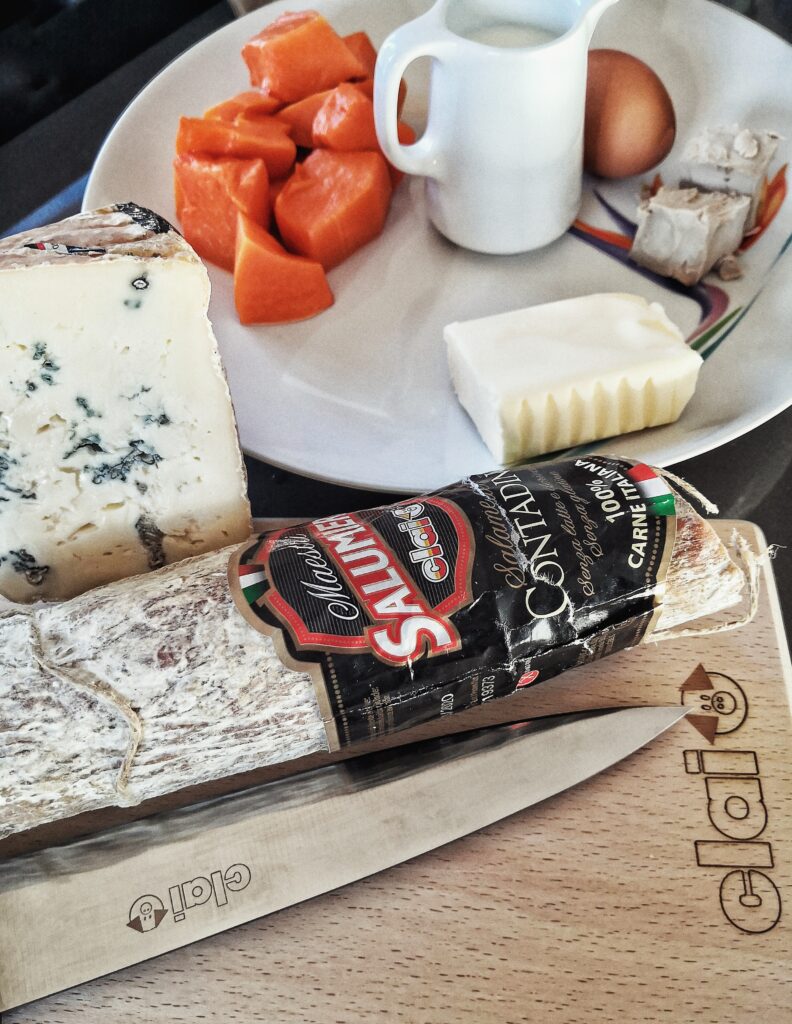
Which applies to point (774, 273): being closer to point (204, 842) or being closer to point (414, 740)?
point (414, 740)

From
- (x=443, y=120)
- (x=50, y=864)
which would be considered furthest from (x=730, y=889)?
(x=443, y=120)

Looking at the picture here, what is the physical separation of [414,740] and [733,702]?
0.31 meters

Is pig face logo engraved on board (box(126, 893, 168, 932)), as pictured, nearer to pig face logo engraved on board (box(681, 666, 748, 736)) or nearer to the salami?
the salami

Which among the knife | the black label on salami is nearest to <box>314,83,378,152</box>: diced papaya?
the black label on salami

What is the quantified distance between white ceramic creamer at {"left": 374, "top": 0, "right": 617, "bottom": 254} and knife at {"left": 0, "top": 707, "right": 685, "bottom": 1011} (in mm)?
693

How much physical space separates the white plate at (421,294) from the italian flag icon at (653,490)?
6.4 inches

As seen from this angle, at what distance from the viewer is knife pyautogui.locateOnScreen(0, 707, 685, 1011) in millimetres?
808

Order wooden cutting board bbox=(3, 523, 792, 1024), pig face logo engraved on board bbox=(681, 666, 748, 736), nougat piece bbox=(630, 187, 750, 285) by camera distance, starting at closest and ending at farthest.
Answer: wooden cutting board bbox=(3, 523, 792, 1024) → pig face logo engraved on board bbox=(681, 666, 748, 736) → nougat piece bbox=(630, 187, 750, 285)

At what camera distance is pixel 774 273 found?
1260 mm

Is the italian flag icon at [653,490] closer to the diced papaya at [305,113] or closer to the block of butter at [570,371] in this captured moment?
the block of butter at [570,371]

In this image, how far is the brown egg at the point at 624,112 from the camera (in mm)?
1308

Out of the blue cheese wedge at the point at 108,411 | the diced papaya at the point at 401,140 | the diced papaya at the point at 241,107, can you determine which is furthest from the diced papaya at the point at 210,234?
the blue cheese wedge at the point at 108,411

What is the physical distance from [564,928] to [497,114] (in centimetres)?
91

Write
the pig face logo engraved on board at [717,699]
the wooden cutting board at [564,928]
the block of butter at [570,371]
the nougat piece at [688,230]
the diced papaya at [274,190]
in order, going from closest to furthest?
the wooden cutting board at [564,928], the pig face logo engraved on board at [717,699], the block of butter at [570,371], the nougat piece at [688,230], the diced papaya at [274,190]
